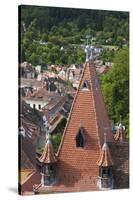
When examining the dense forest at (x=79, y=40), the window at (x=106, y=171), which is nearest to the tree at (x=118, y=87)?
the dense forest at (x=79, y=40)

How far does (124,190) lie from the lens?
310cm

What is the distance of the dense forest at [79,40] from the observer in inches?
115

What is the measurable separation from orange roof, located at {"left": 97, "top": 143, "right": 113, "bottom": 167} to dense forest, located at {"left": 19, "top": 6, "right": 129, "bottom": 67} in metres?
0.45

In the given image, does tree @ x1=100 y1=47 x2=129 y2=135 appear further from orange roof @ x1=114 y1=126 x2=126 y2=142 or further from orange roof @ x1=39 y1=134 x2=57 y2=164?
orange roof @ x1=39 y1=134 x2=57 y2=164

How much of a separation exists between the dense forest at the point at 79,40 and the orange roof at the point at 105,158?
157mm

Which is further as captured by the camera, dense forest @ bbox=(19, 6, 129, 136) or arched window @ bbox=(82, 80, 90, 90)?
arched window @ bbox=(82, 80, 90, 90)

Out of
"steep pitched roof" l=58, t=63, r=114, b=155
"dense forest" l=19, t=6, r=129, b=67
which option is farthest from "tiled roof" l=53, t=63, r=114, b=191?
"dense forest" l=19, t=6, r=129, b=67

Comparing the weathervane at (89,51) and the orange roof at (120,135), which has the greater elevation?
the weathervane at (89,51)

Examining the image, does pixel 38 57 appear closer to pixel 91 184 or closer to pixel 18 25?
pixel 18 25

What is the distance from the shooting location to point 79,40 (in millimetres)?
3033

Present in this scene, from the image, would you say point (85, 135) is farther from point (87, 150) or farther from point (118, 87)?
point (118, 87)

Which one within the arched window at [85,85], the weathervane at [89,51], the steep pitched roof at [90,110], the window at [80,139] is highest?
the weathervane at [89,51]

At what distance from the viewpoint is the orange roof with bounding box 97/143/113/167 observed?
3.05 m

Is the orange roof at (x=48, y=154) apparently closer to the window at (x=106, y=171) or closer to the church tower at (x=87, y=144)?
the church tower at (x=87, y=144)
